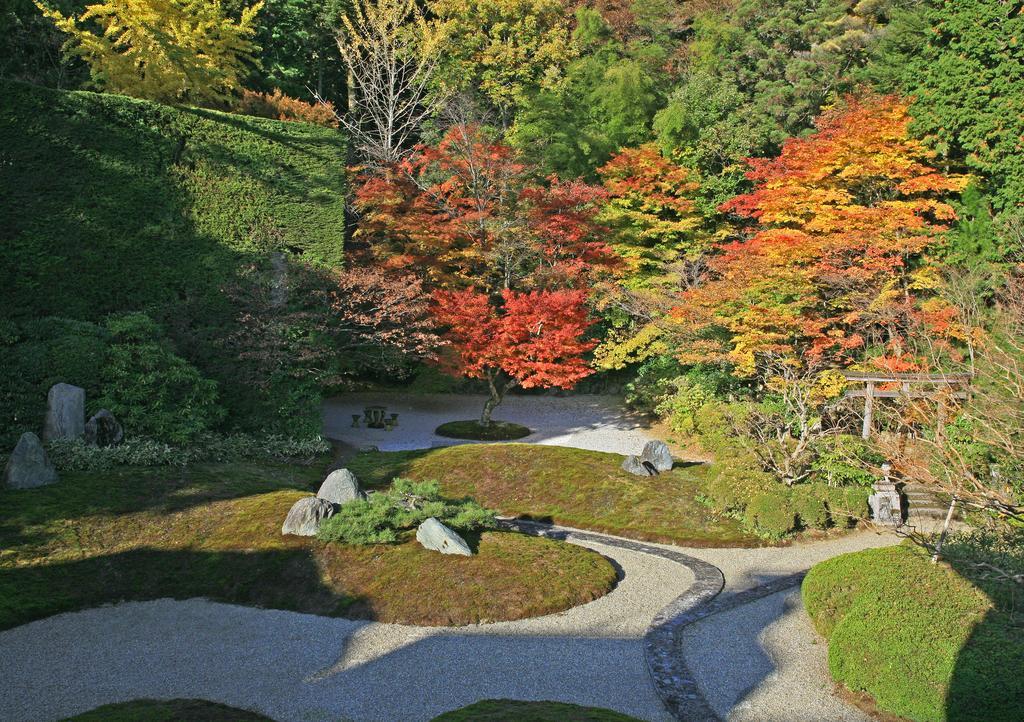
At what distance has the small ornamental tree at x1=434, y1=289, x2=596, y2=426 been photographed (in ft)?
56.7

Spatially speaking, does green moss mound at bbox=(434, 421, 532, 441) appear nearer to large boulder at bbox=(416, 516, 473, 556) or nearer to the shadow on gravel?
large boulder at bbox=(416, 516, 473, 556)

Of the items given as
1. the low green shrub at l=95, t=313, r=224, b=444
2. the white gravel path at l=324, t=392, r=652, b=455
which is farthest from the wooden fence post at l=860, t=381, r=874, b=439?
the low green shrub at l=95, t=313, r=224, b=444

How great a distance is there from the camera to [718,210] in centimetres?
2077

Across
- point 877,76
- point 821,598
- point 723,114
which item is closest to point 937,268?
point 877,76

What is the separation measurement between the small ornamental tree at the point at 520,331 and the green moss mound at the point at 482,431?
149cm

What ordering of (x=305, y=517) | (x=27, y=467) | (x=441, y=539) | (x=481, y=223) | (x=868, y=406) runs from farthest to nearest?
1. (x=481, y=223)
2. (x=868, y=406)
3. (x=27, y=467)
4. (x=305, y=517)
5. (x=441, y=539)

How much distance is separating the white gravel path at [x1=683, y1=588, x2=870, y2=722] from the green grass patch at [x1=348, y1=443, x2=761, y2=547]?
2.75 metres

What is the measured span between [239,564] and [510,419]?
12.5m

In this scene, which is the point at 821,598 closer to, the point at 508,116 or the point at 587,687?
the point at 587,687

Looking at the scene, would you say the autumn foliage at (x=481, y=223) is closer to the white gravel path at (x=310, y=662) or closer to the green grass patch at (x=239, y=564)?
the green grass patch at (x=239, y=564)

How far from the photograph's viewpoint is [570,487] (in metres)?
13.0

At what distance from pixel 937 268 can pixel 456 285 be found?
1049cm

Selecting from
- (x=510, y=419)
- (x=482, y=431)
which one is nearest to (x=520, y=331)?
(x=482, y=431)

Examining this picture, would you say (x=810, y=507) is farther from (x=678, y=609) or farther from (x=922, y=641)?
(x=922, y=641)
